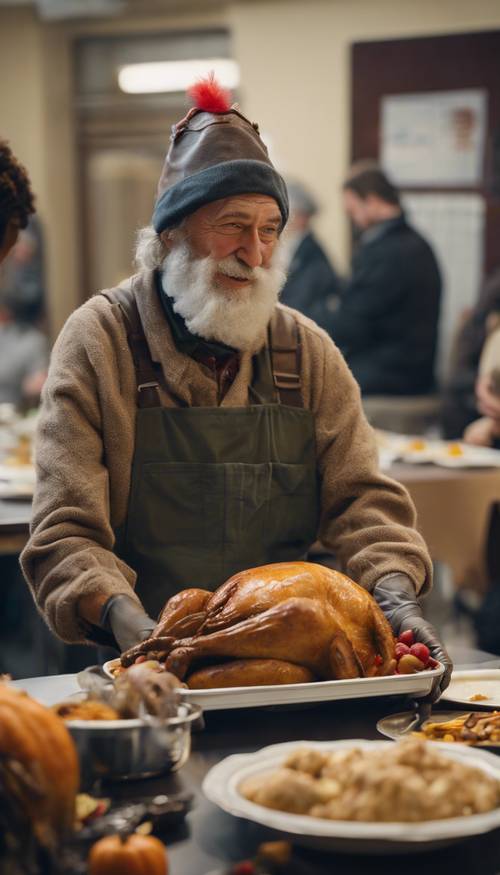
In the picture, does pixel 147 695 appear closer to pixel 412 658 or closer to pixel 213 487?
pixel 412 658

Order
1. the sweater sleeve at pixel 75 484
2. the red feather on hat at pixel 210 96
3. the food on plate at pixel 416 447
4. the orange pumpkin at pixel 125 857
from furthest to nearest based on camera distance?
the food on plate at pixel 416 447
the red feather on hat at pixel 210 96
the sweater sleeve at pixel 75 484
the orange pumpkin at pixel 125 857

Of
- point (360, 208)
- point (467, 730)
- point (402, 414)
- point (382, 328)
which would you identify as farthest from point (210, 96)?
point (360, 208)

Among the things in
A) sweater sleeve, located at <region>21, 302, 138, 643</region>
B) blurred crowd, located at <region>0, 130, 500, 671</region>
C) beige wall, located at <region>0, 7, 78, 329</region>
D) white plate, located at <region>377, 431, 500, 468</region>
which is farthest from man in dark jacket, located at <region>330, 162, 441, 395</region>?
sweater sleeve, located at <region>21, 302, 138, 643</region>

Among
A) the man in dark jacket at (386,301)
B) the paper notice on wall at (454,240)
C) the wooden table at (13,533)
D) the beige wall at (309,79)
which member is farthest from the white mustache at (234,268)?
the beige wall at (309,79)

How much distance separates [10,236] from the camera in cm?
254

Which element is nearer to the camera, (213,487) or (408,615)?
(408,615)

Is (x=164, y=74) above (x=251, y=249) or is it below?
above

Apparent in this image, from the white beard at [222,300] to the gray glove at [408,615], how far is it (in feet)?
1.80

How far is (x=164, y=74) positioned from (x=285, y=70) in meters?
1.16

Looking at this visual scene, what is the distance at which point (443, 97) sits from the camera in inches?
316

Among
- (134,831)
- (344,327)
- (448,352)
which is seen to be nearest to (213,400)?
(134,831)

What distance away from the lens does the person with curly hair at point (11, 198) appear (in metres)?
2.49

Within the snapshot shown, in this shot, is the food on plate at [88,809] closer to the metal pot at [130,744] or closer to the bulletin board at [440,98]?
the metal pot at [130,744]

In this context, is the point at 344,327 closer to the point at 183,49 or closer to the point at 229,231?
the point at 183,49
